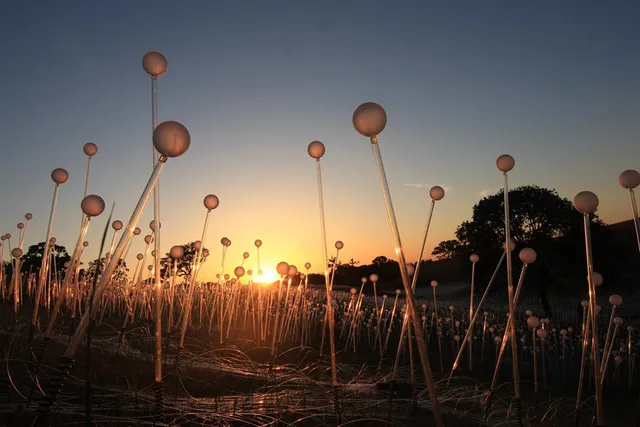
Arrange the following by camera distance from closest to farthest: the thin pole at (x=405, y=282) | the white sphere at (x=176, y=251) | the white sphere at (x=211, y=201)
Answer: the thin pole at (x=405, y=282) → the white sphere at (x=211, y=201) → the white sphere at (x=176, y=251)

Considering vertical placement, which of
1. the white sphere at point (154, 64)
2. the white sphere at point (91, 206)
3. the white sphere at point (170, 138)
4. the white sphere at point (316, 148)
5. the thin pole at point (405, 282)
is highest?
the white sphere at point (154, 64)

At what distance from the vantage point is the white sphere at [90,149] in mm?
5418

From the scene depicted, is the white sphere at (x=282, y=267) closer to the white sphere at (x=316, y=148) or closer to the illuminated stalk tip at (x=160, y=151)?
the white sphere at (x=316, y=148)

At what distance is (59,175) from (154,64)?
2.21 metres

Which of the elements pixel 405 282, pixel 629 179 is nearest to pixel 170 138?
pixel 405 282

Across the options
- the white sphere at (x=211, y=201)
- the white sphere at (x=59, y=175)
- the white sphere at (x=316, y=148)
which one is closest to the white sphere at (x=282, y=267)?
the white sphere at (x=211, y=201)

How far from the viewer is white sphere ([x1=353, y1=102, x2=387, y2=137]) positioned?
2641 millimetres

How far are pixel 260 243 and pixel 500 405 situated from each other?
452 cm

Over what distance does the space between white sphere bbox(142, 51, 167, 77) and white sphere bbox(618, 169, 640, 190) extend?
356 cm

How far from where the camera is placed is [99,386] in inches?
159

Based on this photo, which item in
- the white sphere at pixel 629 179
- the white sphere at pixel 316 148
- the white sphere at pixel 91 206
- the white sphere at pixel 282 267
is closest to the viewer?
the white sphere at pixel 91 206

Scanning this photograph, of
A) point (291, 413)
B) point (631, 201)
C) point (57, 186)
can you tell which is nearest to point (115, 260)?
point (291, 413)

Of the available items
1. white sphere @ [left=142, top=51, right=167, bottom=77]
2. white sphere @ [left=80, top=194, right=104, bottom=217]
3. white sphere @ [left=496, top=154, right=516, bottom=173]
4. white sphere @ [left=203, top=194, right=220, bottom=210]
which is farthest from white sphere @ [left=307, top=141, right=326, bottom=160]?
white sphere @ [left=80, top=194, right=104, bottom=217]

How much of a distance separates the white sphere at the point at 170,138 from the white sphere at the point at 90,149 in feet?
11.3
